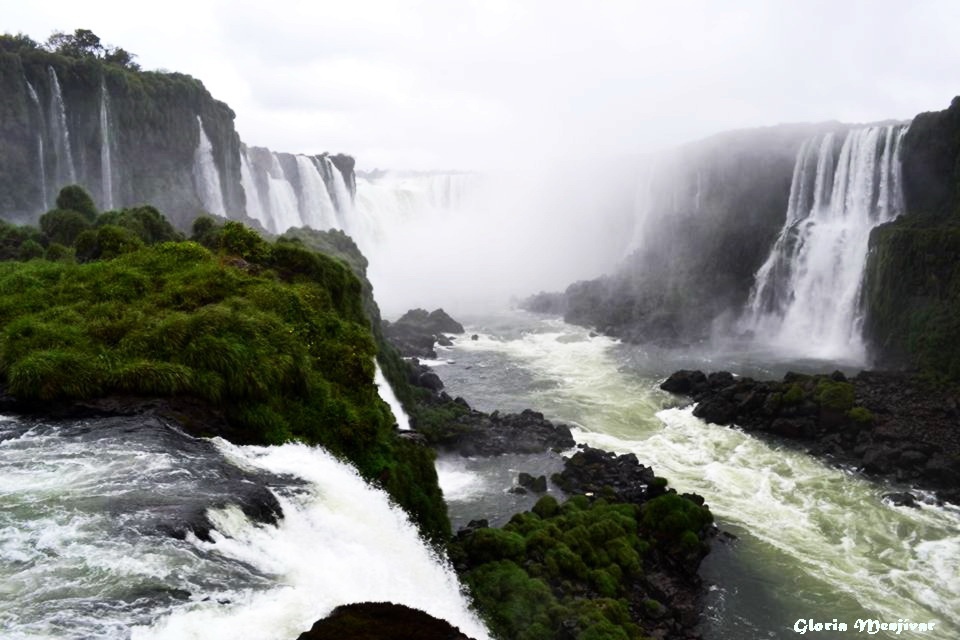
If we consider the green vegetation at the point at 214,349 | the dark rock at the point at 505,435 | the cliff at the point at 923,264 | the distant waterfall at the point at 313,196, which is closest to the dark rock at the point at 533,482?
the dark rock at the point at 505,435

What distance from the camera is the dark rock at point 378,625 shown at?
6.37 metres

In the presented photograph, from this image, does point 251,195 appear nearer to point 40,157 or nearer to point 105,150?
point 105,150

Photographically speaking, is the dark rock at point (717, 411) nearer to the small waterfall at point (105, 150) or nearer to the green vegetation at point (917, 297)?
the green vegetation at point (917, 297)

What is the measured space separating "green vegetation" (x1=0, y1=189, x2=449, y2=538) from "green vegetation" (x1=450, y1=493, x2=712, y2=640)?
172cm

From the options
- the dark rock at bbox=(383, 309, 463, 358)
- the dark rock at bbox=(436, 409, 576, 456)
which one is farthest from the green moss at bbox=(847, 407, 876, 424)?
the dark rock at bbox=(383, 309, 463, 358)

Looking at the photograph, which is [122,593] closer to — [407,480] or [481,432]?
[407,480]

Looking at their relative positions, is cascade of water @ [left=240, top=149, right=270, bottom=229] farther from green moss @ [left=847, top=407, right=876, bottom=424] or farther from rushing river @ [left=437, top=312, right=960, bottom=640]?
green moss @ [left=847, top=407, right=876, bottom=424]

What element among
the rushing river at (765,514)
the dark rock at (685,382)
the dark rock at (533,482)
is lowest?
the rushing river at (765,514)

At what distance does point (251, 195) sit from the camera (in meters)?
61.8

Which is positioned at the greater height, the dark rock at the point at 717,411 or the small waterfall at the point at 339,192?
the small waterfall at the point at 339,192

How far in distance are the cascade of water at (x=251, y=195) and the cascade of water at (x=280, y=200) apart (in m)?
0.95

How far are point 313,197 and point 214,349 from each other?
6110 centimetres

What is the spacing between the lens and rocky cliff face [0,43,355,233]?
129 feet

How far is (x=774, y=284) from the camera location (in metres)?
49.2
